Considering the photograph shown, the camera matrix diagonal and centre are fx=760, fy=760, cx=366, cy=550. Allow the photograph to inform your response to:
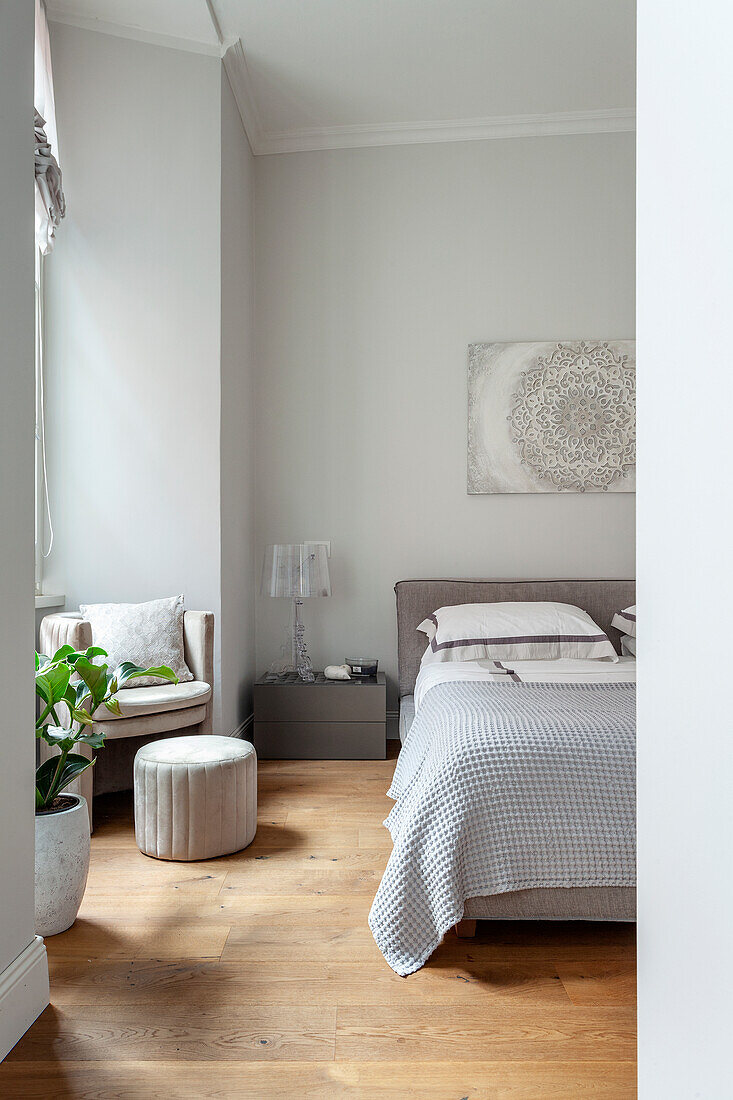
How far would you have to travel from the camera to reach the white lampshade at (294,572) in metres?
3.80

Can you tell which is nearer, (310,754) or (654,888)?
(654,888)

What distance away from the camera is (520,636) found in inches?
134

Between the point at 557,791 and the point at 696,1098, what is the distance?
1.45 metres

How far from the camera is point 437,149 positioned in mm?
4117

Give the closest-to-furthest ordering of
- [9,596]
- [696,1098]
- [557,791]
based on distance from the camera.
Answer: [696,1098], [9,596], [557,791]

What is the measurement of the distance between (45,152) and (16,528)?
1956mm

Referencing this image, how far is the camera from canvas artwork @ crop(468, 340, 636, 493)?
4012mm

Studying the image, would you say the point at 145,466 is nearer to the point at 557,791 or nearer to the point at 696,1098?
the point at 557,791

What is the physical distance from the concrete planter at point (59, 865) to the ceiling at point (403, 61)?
317 centimetres

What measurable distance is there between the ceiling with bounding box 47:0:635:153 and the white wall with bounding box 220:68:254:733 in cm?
25

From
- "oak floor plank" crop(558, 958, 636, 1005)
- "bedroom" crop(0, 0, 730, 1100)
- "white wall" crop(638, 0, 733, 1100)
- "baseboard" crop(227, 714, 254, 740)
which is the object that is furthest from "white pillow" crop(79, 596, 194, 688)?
"white wall" crop(638, 0, 733, 1100)

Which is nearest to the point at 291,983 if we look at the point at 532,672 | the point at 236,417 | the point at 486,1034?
the point at 486,1034

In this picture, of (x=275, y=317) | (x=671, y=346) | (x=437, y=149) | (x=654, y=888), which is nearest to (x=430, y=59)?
(x=437, y=149)

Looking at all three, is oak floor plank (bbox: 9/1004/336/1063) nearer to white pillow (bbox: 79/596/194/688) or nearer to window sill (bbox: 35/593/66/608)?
white pillow (bbox: 79/596/194/688)
